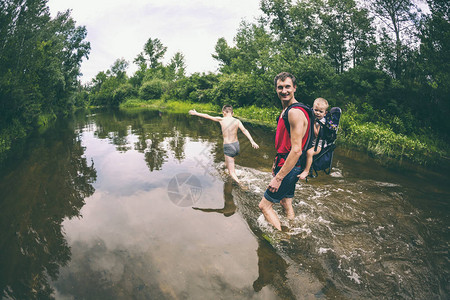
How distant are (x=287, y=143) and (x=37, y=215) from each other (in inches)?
184

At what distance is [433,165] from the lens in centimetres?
824

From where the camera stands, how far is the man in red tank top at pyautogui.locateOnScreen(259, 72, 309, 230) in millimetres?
2660

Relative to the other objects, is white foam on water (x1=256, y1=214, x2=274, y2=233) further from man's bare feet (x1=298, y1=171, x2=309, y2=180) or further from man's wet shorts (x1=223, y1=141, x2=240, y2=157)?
man's wet shorts (x1=223, y1=141, x2=240, y2=157)

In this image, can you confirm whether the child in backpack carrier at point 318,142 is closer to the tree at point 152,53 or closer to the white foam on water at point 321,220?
the white foam on water at point 321,220

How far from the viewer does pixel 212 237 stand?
363cm

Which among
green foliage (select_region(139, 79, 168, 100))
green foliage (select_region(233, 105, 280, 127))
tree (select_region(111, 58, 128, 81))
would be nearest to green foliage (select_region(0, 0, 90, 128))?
green foliage (select_region(233, 105, 280, 127))

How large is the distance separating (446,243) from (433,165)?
6.39 m

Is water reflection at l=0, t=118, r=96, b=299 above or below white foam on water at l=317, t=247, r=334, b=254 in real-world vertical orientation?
above

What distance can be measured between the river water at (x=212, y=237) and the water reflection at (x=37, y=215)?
2cm

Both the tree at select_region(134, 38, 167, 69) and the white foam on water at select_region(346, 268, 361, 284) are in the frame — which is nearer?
the white foam on water at select_region(346, 268, 361, 284)

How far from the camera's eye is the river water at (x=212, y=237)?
266 cm

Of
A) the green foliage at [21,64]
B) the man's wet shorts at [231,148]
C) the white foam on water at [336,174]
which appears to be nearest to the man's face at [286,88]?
the man's wet shorts at [231,148]

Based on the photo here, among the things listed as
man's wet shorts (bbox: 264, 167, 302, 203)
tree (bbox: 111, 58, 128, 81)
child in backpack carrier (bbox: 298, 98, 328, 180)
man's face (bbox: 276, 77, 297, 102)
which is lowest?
man's wet shorts (bbox: 264, 167, 302, 203)

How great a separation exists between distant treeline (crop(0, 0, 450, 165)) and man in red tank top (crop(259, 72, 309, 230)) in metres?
11.4
